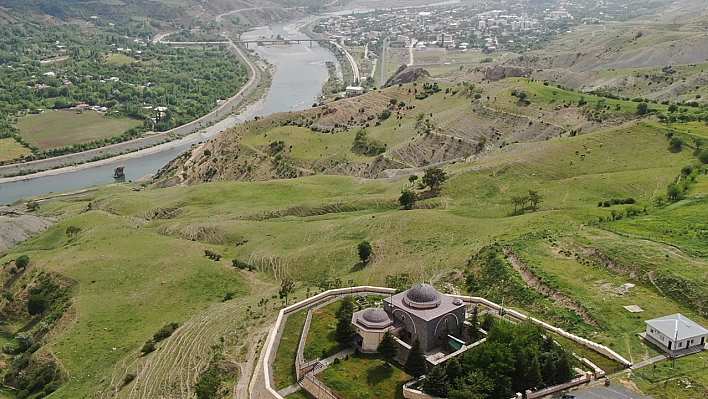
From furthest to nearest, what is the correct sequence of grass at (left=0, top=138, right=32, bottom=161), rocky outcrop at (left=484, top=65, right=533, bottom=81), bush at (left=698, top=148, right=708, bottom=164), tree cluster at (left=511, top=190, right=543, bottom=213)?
rocky outcrop at (left=484, top=65, right=533, bottom=81) < grass at (left=0, top=138, right=32, bottom=161) < bush at (left=698, top=148, right=708, bottom=164) < tree cluster at (left=511, top=190, right=543, bottom=213)

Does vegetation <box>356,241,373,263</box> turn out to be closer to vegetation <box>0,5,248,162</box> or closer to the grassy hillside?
the grassy hillside

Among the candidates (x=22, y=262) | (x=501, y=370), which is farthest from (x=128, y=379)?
(x=22, y=262)

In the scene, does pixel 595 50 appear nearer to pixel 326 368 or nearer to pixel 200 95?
pixel 200 95

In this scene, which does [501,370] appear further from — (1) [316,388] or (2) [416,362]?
(1) [316,388]

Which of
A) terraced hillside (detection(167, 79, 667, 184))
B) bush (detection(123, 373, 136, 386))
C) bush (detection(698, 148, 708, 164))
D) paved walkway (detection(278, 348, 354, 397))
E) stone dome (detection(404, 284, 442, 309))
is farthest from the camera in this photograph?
terraced hillside (detection(167, 79, 667, 184))

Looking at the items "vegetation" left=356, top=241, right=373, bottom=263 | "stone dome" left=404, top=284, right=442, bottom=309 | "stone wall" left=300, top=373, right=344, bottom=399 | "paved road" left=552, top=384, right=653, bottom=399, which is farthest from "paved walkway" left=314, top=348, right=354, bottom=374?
"vegetation" left=356, top=241, right=373, bottom=263

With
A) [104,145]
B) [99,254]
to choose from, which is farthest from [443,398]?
[104,145]
